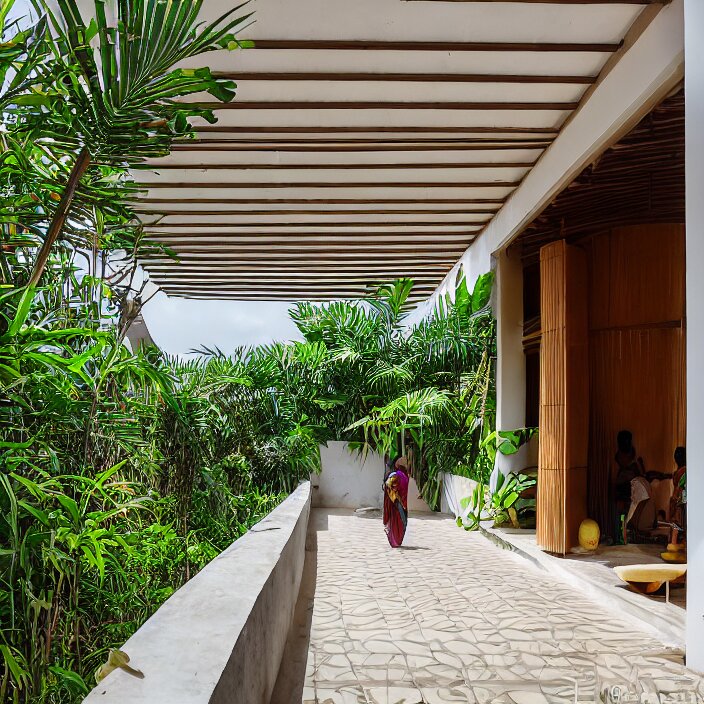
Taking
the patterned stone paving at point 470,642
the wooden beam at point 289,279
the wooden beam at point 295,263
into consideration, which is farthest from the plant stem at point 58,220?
the wooden beam at point 289,279

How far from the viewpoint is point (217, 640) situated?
2104 mm

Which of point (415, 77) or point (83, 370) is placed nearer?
point (83, 370)

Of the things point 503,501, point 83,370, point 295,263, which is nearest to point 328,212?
point 295,263

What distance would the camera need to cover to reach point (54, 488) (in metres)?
3.00

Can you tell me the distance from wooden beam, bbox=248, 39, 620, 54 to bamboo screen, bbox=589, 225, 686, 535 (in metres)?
2.31

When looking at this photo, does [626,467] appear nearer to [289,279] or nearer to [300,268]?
[300,268]

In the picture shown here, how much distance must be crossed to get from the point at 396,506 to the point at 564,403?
77.8 inches

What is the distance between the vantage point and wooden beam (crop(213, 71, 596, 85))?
5.68 m

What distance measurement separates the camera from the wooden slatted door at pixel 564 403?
6605mm

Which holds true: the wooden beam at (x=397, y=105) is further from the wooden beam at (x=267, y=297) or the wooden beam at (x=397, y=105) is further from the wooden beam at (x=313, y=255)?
the wooden beam at (x=267, y=297)

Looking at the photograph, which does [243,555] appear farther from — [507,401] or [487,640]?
[507,401]

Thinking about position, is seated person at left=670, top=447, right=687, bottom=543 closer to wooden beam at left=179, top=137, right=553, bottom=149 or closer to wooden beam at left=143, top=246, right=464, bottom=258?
wooden beam at left=179, top=137, right=553, bottom=149

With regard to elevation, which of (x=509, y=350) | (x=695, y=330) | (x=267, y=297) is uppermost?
(x=267, y=297)

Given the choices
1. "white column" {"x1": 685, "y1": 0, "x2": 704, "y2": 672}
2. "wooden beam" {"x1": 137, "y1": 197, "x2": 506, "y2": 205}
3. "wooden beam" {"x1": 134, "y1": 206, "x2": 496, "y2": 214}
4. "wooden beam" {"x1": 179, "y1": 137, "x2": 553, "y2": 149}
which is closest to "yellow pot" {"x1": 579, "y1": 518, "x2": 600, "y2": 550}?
"white column" {"x1": 685, "y1": 0, "x2": 704, "y2": 672}
